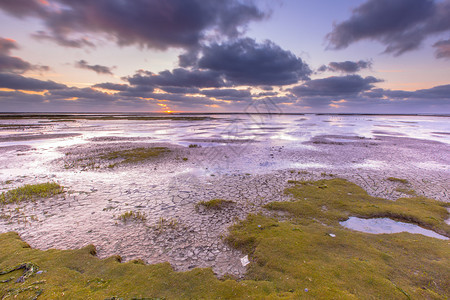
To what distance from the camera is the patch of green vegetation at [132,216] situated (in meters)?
10.7

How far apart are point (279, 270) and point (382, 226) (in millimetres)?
6940

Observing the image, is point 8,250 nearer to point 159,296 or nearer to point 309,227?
point 159,296

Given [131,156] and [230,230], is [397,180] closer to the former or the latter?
[230,230]

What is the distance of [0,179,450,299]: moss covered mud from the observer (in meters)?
5.64

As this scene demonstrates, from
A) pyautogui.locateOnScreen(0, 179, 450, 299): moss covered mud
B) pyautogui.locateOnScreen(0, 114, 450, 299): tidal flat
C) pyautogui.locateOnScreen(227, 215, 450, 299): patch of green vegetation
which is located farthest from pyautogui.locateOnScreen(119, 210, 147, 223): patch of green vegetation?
pyautogui.locateOnScreen(227, 215, 450, 299): patch of green vegetation

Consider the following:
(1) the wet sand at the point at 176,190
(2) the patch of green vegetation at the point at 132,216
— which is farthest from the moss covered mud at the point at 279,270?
(2) the patch of green vegetation at the point at 132,216

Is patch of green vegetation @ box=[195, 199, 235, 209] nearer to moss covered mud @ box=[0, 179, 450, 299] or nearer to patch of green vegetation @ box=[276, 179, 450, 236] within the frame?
moss covered mud @ box=[0, 179, 450, 299]

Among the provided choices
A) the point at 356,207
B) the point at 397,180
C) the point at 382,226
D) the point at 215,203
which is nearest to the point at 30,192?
the point at 215,203

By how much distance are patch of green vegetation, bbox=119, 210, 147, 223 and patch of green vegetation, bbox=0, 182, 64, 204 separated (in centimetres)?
678

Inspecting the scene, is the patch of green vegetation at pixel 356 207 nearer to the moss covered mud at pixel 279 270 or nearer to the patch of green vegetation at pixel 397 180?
the moss covered mud at pixel 279 270

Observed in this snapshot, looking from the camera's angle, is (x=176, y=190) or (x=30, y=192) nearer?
(x=30, y=192)

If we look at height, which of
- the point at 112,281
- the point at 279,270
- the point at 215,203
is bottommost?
the point at 215,203

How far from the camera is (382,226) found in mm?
9945

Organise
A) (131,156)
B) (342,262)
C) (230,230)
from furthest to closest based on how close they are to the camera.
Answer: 1. (131,156)
2. (230,230)
3. (342,262)
